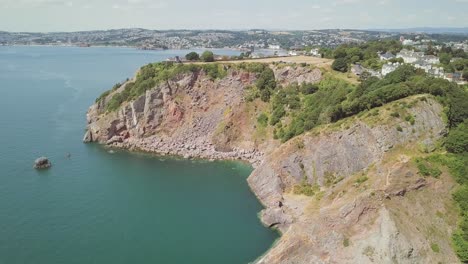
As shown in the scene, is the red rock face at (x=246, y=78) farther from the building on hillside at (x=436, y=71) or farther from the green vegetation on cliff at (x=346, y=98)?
the building on hillside at (x=436, y=71)

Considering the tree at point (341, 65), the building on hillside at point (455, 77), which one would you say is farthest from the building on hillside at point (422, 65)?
the tree at point (341, 65)

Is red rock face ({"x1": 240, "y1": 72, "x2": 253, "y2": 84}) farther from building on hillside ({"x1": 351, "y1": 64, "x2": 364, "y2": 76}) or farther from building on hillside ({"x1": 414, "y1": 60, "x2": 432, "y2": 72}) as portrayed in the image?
building on hillside ({"x1": 414, "y1": 60, "x2": 432, "y2": 72})

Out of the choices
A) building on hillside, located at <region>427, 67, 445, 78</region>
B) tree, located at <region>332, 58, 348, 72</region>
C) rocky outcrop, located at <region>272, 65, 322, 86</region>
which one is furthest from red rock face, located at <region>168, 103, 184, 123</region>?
building on hillside, located at <region>427, 67, 445, 78</region>

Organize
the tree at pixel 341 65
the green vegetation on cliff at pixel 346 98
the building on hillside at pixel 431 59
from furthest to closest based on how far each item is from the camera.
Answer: the building on hillside at pixel 431 59, the tree at pixel 341 65, the green vegetation on cliff at pixel 346 98

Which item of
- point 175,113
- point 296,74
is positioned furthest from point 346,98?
point 175,113

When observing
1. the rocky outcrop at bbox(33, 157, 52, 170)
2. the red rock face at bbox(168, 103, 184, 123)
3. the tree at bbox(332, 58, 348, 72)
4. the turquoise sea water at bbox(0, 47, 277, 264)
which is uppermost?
the tree at bbox(332, 58, 348, 72)

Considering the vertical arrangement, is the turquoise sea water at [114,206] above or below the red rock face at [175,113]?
below

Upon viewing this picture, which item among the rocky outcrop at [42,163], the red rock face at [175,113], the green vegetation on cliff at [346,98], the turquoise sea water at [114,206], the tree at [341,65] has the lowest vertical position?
the turquoise sea water at [114,206]
